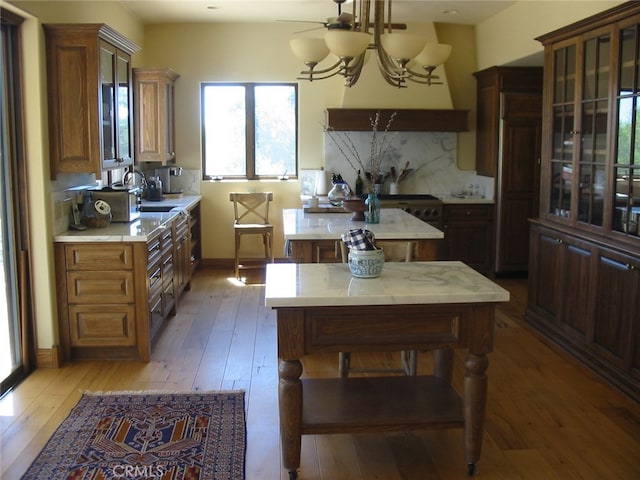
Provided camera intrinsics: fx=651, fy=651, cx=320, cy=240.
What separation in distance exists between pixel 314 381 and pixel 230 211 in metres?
4.51

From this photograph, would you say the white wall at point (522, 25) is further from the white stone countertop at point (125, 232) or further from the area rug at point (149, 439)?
the area rug at point (149, 439)

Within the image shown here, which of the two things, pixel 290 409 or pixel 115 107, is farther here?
pixel 115 107

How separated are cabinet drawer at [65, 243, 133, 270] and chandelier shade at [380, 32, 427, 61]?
6.83 feet

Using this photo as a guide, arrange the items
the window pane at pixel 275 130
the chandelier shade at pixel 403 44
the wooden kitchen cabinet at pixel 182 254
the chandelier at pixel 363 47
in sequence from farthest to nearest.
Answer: the window pane at pixel 275 130 < the wooden kitchen cabinet at pixel 182 254 < the chandelier shade at pixel 403 44 < the chandelier at pixel 363 47

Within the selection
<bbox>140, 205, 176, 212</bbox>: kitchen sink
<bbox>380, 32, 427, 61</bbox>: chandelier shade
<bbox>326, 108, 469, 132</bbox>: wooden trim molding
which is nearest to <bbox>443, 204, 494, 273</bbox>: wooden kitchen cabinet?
<bbox>326, 108, 469, 132</bbox>: wooden trim molding

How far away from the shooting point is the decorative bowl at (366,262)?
9.62 feet

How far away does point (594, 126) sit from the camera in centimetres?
432

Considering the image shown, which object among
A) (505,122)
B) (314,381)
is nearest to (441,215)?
(505,122)

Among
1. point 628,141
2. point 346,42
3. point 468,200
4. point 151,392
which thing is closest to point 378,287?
point 346,42

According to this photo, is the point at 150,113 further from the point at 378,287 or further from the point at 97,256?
the point at 378,287

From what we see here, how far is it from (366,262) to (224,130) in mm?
4914

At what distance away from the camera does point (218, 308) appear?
19.0 ft

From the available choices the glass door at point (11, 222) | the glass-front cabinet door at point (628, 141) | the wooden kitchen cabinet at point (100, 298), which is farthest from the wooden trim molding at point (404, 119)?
the glass door at point (11, 222)

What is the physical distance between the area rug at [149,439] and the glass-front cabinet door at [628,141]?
2545mm
